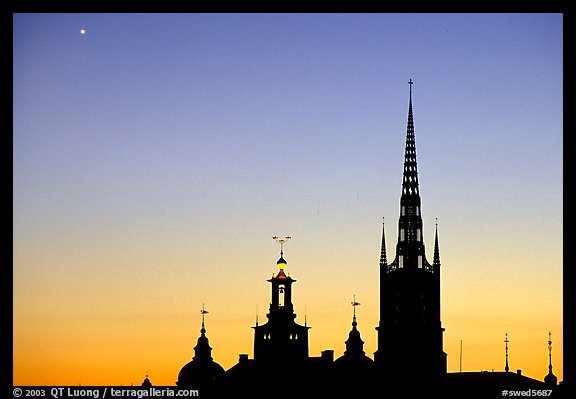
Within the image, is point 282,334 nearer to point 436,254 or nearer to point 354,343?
point 354,343

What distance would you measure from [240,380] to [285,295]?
275 inches

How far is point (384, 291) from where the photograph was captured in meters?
130

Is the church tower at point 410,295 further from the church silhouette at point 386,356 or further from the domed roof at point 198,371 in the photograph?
the domed roof at point 198,371

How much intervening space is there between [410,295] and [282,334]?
23460mm

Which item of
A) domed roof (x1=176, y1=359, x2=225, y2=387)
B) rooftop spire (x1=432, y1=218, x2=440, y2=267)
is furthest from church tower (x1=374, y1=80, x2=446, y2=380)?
domed roof (x1=176, y1=359, x2=225, y2=387)

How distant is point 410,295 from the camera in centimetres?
13100

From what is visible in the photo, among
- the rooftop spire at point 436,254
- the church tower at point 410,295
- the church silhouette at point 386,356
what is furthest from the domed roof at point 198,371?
the rooftop spire at point 436,254

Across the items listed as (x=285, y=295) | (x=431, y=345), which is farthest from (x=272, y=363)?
(x=431, y=345)

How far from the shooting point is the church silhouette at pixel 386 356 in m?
103

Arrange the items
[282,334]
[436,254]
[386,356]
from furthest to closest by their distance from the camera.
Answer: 1. [436,254]
2. [386,356]
3. [282,334]

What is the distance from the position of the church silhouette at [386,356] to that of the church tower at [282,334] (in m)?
0.06

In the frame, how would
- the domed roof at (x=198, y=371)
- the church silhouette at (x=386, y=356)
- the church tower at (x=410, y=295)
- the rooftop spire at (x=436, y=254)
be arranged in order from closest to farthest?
the church silhouette at (x=386, y=356) < the domed roof at (x=198, y=371) < the church tower at (x=410, y=295) < the rooftop spire at (x=436, y=254)

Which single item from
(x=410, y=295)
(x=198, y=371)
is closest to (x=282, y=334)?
(x=198, y=371)
